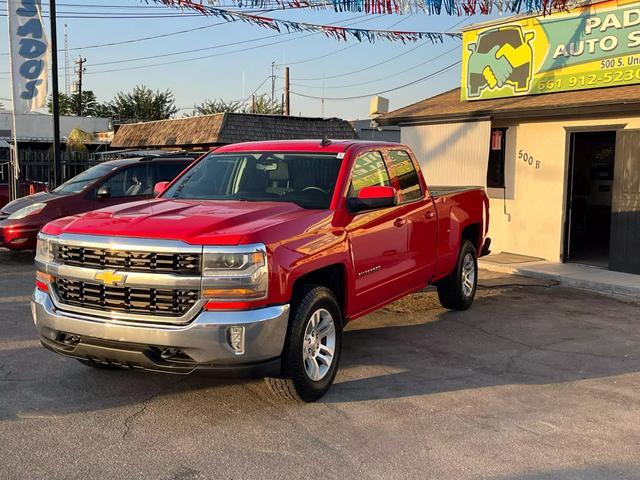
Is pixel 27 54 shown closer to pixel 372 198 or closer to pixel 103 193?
pixel 103 193

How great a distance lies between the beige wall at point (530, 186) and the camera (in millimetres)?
11242

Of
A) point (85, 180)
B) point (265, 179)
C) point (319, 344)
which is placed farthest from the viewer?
point (85, 180)

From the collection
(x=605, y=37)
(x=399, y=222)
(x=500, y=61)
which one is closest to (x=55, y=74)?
(x=500, y=61)

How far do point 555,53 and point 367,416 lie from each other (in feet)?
28.7

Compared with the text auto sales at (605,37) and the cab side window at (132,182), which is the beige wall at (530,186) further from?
the cab side window at (132,182)

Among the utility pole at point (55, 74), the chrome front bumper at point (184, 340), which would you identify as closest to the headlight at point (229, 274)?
the chrome front bumper at point (184, 340)

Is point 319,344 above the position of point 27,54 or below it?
below

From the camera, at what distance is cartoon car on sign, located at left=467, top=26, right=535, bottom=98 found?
11664mm

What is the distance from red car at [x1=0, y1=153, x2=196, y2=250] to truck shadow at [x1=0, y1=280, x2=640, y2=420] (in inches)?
137

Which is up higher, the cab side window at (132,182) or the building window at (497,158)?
the building window at (497,158)

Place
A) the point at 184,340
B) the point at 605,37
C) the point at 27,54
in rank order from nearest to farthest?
the point at 184,340
the point at 605,37
the point at 27,54

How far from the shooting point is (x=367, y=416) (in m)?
4.57

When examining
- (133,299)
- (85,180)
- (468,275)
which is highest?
(85,180)

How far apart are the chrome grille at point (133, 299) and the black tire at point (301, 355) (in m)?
0.76
